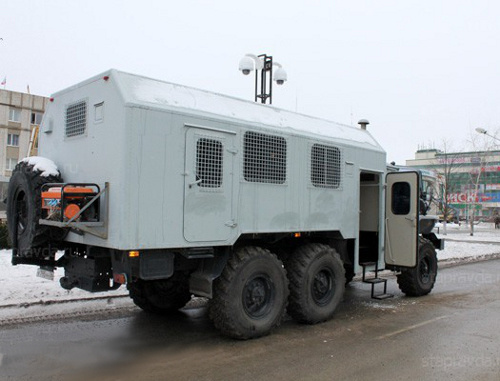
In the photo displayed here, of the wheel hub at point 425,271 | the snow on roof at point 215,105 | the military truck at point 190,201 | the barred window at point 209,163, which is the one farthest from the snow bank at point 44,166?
the wheel hub at point 425,271

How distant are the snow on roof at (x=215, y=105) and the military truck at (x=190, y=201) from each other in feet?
0.07

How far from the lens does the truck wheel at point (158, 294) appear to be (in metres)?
7.10

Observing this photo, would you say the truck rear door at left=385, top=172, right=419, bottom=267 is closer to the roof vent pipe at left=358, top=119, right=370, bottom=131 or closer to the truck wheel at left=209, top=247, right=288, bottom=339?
the roof vent pipe at left=358, top=119, right=370, bottom=131

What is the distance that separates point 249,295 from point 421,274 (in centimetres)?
480

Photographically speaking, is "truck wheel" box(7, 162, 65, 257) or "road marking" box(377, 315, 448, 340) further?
"road marking" box(377, 315, 448, 340)

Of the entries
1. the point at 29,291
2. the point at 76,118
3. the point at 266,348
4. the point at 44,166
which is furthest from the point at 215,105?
the point at 29,291

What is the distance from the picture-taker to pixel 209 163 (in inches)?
221

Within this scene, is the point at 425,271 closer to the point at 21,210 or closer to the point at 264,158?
the point at 264,158

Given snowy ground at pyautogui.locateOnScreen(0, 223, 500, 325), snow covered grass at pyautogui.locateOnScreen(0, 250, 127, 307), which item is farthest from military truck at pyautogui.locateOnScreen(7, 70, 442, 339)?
snow covered grass at pyautogui.locateOnScreen(0, 250, 127, 307)

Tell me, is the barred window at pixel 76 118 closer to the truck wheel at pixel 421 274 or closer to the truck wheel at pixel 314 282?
the truck wheel at pixel 314 282

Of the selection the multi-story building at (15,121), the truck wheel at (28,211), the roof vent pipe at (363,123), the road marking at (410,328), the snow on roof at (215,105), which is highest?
the multi-story building at (15,121)

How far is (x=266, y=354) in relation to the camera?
5.45 meters

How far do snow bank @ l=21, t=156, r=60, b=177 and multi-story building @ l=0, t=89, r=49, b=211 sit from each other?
3852 cm

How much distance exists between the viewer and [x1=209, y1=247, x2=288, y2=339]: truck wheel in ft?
18.7
